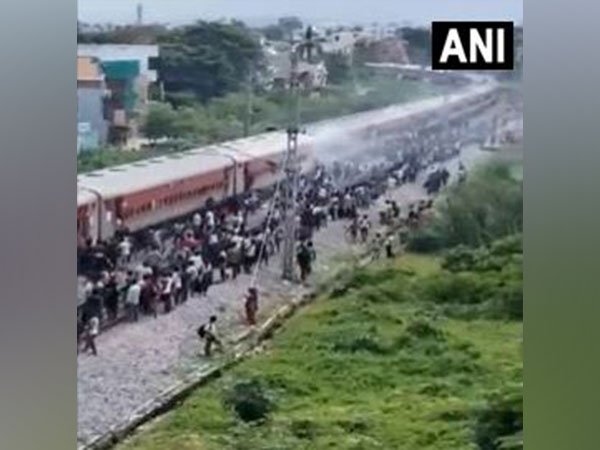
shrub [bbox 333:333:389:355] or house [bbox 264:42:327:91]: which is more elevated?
house [bbox 264:42:327:91]

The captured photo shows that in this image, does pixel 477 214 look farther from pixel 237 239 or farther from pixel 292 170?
pixel 237 239

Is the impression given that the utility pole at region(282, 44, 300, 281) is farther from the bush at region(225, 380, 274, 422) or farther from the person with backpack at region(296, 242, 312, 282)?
the bush at region(225, 380, 274, 422)

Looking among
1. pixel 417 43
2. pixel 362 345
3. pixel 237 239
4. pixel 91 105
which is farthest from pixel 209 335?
pixel 417 43

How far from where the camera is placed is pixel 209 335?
12.3 ft

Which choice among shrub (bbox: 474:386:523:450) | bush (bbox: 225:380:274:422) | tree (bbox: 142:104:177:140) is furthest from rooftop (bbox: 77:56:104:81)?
shrub (bbox: 474:386:523:450)

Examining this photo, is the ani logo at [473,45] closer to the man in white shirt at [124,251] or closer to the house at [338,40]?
the house at [338,40]

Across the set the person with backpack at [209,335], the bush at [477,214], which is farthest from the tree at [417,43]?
the person with backpack at [209,335]

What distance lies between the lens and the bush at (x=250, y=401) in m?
3.70

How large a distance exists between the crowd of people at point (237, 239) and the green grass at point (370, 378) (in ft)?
0.38

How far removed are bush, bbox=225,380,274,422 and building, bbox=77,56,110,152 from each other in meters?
0.75

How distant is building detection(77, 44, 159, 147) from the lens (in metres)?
3.72

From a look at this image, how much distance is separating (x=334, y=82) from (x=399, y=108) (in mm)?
185

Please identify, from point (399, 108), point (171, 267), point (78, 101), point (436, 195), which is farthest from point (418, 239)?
point (78, 101)
